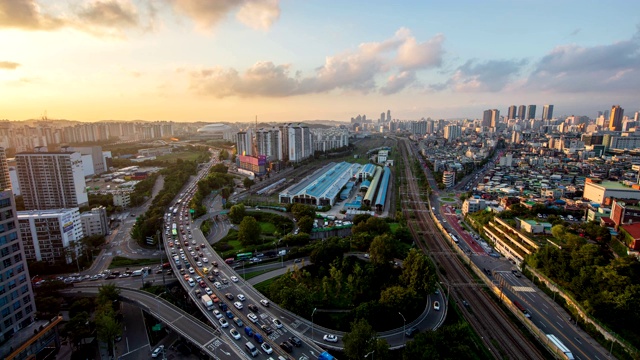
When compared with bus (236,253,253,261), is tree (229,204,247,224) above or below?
above

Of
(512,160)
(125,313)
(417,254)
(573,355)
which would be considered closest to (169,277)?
(125,313)

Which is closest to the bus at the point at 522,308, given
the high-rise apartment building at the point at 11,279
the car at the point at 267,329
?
the car at the point at 267,329

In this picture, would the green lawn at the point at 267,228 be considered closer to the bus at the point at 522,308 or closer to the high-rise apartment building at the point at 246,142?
the bus at the point at 522,308

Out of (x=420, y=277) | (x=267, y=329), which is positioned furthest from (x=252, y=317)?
(x=420, y=277)

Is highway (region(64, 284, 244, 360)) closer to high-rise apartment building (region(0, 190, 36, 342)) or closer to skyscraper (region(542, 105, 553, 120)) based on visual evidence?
high-rise apartment building (region(0, 190, 36, 342))

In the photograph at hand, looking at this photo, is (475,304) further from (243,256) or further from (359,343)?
(243,256)

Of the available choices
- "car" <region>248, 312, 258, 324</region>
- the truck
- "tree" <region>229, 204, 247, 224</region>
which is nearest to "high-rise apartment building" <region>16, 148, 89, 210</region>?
"tree" <region>229, 204, 247, 224</region>

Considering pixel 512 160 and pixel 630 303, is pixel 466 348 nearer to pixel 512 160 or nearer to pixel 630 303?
pixel 630 303
